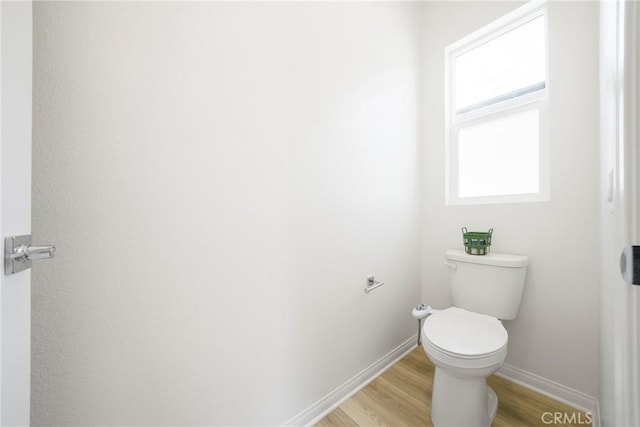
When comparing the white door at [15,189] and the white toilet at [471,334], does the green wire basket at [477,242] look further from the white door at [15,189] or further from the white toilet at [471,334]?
the white door at [15,189]

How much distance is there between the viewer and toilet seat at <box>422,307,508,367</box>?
933 mm

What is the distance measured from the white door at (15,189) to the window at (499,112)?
1907mm

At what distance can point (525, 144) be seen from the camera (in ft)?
4.58

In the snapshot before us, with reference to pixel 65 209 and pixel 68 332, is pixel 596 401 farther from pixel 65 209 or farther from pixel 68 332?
pixel 65 209

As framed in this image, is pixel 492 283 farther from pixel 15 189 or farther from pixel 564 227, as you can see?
pixel 15 189

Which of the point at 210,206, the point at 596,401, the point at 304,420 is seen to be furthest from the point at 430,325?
the point at 210,206

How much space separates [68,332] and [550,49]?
2.28m

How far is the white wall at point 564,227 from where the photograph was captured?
1.13 m

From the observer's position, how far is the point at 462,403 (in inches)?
40.9

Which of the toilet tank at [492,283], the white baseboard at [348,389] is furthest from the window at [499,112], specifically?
the white baseboard at [348,389]

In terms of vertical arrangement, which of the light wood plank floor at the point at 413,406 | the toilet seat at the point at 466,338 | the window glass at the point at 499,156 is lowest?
the light wood plank floor at the point at 413,406

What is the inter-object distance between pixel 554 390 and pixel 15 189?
2.20 m

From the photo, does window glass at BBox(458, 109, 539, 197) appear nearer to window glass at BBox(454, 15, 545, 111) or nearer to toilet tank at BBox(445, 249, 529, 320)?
window glass at BBox(454, 15, 545, 111)

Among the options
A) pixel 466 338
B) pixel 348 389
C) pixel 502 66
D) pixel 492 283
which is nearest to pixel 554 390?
pixel 492 283
